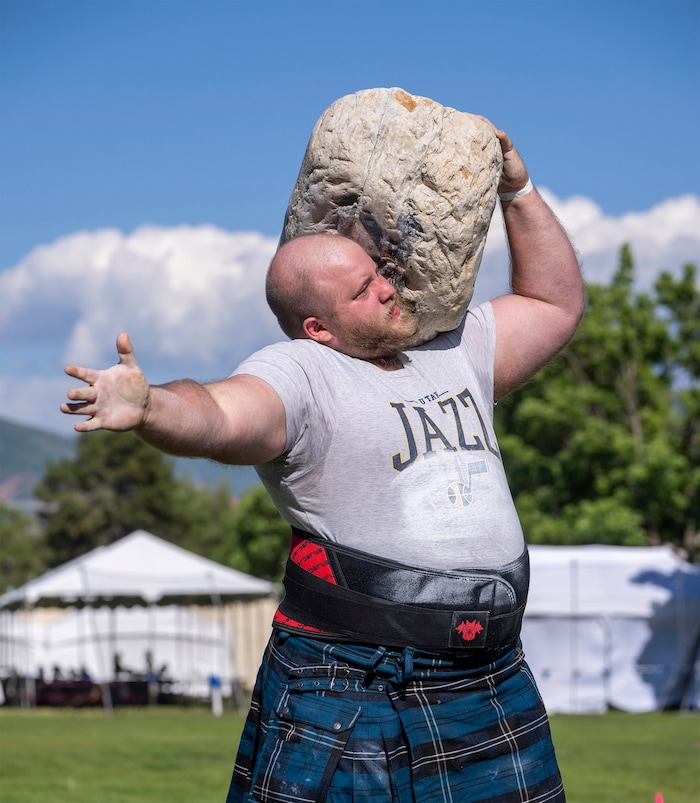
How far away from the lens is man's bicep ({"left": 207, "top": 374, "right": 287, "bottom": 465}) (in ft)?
7.43

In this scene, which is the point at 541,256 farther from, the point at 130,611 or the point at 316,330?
the point at 130,611

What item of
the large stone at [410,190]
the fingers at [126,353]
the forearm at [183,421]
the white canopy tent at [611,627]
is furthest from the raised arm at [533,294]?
the white canopy tent at [611,627]

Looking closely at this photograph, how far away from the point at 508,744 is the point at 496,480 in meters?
0.57

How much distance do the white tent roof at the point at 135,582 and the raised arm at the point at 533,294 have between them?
643 inches

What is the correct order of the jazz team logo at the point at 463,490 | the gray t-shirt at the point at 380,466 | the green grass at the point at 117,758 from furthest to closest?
the green grass at the point at 117,758
the jazz team logo at the point at 463,490
the gray t-shirt at the point at 380,466

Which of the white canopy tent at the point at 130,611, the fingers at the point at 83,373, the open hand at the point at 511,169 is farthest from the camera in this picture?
the white canopy tent at the point at 130,611

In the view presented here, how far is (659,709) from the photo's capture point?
18.1 m

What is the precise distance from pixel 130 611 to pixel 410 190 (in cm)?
2437

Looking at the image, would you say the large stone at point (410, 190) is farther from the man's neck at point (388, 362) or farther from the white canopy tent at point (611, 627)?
the white canopy tent at point (611, 627)

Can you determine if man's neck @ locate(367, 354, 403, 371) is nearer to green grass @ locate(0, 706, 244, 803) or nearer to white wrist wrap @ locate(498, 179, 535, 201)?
white wrist wrap @ locate(498, 179, 535, 201)

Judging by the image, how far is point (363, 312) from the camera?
8.80 feet

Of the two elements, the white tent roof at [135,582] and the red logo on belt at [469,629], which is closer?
the red logo on belt at [469,629]

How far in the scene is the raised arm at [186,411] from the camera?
2039mm

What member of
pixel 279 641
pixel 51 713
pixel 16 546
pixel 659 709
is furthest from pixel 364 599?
pixel 16 546
